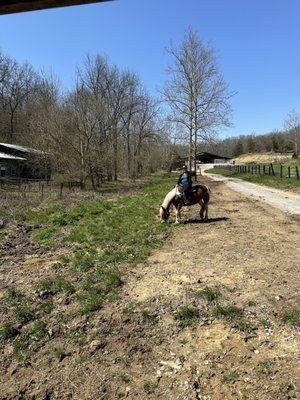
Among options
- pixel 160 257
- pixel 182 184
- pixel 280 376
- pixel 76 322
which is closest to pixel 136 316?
pixel 76 322

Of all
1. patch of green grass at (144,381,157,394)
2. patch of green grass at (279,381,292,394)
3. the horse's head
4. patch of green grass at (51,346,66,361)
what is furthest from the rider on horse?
patch of green grass at (279,381,292,394)

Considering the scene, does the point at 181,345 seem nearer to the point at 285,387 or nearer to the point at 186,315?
the point at 186,315

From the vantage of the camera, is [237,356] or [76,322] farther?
[76,322]

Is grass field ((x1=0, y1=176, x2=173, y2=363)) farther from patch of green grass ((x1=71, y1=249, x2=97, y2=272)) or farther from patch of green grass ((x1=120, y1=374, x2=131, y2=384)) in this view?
patch of green grass ((x1=120, y1=374, x2=131, y2=384))

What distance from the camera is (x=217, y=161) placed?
110812 millimetres

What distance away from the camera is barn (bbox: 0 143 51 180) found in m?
44.3

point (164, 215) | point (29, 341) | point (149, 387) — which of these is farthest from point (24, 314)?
point (164, 215)

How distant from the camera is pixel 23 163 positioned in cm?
4991

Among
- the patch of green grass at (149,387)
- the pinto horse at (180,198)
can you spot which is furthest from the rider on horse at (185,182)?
the patch of green grass at (149,387)

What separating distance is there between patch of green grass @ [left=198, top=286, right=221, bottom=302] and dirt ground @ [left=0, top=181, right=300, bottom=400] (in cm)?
7

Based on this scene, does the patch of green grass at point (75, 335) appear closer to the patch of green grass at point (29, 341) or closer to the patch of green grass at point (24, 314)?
the patch of green grass at point (29, 341)

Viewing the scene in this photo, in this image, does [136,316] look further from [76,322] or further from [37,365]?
[37,365]

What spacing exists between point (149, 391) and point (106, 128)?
42.0 meters

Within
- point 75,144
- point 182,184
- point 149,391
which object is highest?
point 75,144
